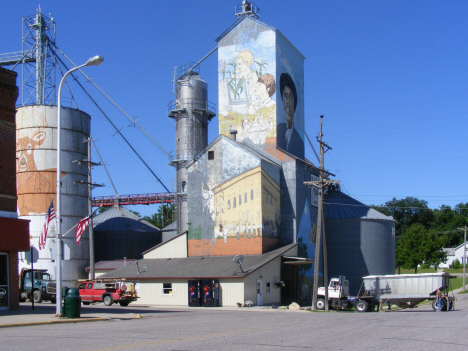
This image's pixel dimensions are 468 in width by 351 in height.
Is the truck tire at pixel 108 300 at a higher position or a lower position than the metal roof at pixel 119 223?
lower

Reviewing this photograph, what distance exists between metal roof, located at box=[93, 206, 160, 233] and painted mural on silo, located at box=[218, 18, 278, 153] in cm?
1949

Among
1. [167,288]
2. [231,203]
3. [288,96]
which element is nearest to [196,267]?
[167,288]

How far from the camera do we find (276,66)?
50.5m

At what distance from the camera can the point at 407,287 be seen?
37594mm

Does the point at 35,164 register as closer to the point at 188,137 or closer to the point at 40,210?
the point at 40,210

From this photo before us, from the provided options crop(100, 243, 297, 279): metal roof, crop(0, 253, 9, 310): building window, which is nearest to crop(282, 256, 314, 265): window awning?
crop(100, 243, 297, 279): metal roof

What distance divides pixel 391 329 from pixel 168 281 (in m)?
27.4

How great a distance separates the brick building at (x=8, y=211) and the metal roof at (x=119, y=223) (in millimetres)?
37615

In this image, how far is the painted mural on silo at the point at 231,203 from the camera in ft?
146

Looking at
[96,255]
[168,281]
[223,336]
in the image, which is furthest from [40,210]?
[223,336]

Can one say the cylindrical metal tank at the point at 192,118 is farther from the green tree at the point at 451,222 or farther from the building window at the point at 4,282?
the green tree at the point at 451,222

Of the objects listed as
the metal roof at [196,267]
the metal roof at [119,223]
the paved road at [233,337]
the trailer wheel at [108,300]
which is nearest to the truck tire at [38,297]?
the trailer wheel at [108,300]

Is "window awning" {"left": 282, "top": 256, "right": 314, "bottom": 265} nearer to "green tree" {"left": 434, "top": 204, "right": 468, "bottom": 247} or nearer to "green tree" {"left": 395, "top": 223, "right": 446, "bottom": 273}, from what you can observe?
"green tree" {"left": 395, "top": 223, "right": 446, "bottom": 273}

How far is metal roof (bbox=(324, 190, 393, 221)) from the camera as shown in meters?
54.1
